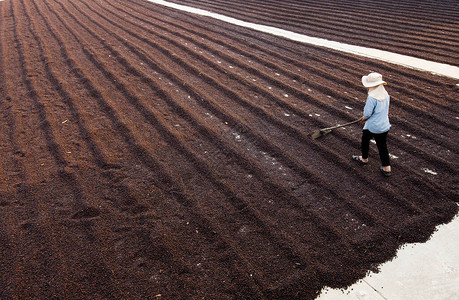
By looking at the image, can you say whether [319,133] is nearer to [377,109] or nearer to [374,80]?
[377,109]

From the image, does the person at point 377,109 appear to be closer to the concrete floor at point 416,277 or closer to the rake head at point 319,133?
the rake head at point 319,133

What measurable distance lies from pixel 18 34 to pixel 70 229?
8323 millimetres

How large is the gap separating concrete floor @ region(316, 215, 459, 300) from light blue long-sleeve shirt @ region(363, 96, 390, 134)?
134cm

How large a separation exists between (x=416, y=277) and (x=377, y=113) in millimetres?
1824

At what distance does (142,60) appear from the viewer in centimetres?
757

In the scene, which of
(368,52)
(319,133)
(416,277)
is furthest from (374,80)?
(368,52)

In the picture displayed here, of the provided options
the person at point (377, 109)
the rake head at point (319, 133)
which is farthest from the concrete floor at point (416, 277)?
the rake head at point (319, 133)

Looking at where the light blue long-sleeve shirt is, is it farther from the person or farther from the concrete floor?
the concrete floor

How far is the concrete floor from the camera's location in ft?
9.02

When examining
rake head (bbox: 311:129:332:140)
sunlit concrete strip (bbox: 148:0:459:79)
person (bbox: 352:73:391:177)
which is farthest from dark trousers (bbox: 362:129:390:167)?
sunlit concrete strip (bbox: 148:0:459:79)

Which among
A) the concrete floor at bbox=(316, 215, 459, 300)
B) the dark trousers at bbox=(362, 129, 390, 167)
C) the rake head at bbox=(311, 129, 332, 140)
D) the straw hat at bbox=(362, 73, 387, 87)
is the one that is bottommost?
the concrete floor at bbox=(316, 215, 459, 300)

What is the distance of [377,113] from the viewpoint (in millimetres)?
3791

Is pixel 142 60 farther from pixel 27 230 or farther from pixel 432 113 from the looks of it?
pixel 432 113

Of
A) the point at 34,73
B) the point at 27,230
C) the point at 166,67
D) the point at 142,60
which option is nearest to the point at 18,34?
the point at 34,73
